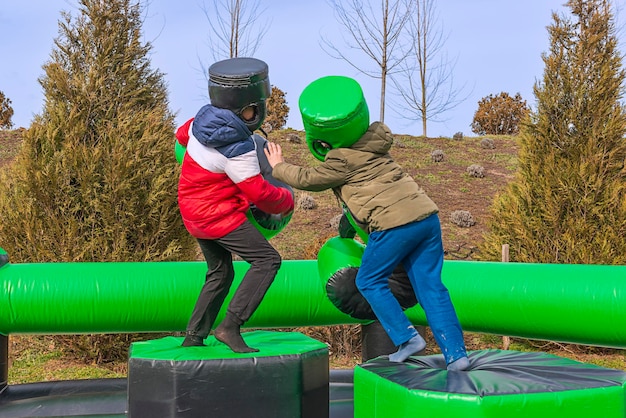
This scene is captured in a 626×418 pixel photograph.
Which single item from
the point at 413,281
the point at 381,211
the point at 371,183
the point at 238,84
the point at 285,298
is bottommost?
the point at 285,298

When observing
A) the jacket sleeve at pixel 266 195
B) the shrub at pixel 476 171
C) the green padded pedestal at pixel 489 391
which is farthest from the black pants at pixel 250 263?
the shrub at pixel 476 171

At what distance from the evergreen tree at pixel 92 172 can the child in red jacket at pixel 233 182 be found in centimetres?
315

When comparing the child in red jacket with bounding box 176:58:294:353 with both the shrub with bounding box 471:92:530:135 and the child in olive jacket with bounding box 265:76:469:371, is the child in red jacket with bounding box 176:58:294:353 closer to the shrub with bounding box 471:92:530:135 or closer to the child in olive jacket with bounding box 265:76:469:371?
the child in olive jacket with bounding box 265:76:469:371

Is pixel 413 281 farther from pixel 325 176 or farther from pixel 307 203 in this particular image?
pixel 307 203

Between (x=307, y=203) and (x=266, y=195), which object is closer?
(x=266, y=195)

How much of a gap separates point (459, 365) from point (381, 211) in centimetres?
76

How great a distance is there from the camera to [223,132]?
3.41 m

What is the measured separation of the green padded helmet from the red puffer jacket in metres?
0.35

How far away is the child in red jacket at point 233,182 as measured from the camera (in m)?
3.45

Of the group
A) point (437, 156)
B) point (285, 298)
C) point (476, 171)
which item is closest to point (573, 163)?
point (285, 298)

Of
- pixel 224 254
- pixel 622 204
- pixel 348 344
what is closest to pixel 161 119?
pixel 348 344

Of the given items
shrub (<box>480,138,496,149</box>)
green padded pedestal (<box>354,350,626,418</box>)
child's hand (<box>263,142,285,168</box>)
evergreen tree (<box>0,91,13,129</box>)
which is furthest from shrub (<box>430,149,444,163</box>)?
evergreen tree (<box>0,91,13,129</box>)

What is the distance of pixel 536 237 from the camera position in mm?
7625

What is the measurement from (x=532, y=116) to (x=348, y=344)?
3.41m
